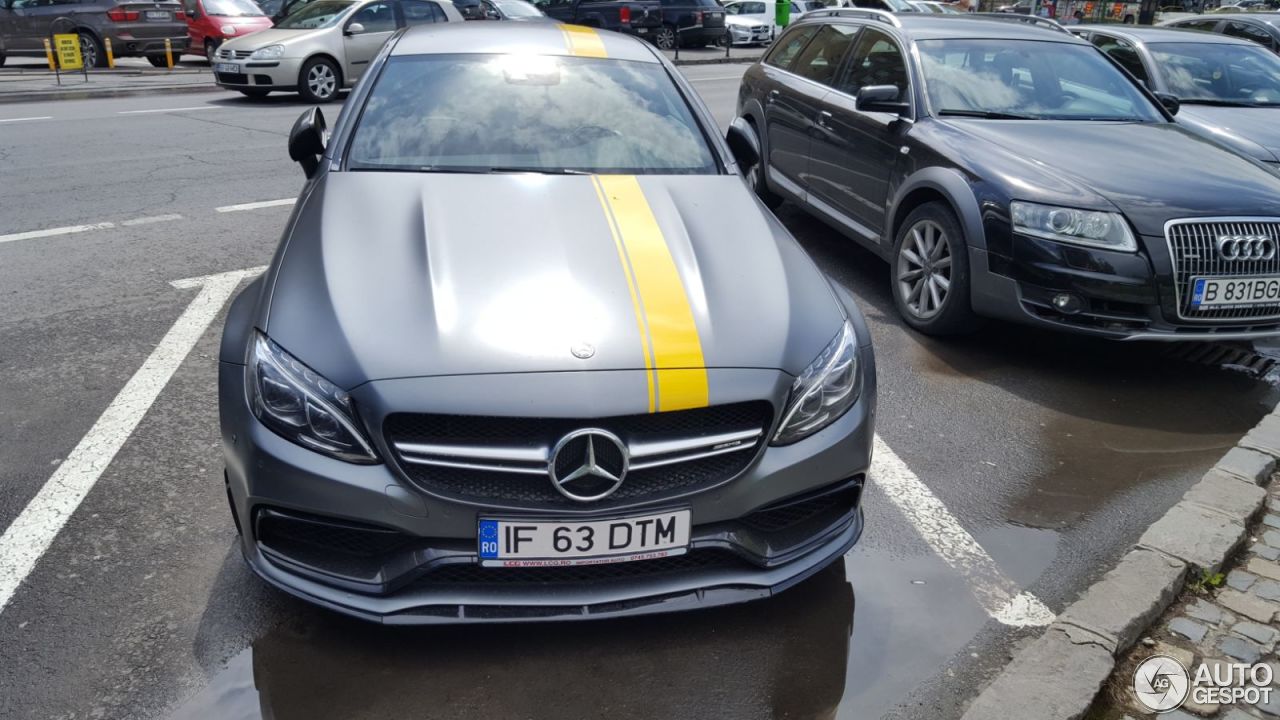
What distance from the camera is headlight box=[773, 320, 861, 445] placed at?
303 cm

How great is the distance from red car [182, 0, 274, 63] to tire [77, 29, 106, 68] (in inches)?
61.5

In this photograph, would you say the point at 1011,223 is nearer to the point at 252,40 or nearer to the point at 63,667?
the point at 63,667

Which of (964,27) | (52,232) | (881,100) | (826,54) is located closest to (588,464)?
(881,100)

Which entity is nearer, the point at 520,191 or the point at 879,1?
the point at 520,191

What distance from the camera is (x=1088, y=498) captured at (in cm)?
431

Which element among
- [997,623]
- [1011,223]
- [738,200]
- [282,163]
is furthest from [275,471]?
[282,163]

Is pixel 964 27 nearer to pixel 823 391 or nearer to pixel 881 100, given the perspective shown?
pixel 881 100

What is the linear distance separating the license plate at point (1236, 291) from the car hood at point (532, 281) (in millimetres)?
2516

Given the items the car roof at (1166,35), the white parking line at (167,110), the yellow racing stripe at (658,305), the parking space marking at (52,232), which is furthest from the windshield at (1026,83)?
the white parking line at (167,110)

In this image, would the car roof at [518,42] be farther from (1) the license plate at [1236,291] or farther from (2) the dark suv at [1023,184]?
(1) the license plate at [1236,291]

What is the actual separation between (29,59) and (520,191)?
2347 centimetres

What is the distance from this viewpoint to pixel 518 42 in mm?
4797

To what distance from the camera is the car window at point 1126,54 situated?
30.9 feet

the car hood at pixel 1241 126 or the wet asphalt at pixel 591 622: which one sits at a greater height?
the car hood at pixel 1241 126
